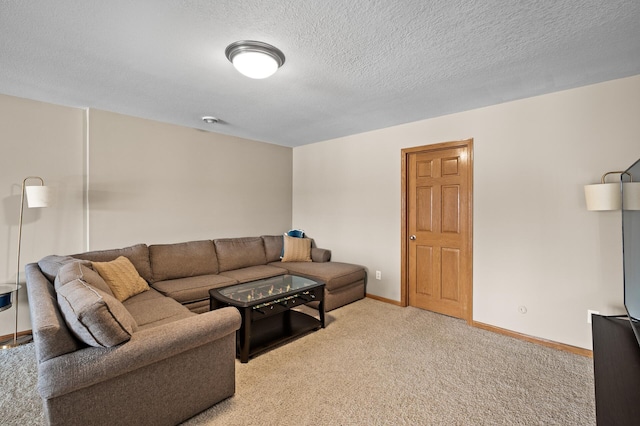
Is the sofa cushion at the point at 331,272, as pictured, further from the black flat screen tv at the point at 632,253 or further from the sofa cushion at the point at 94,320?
the black flat screen tv at the point at 632,253

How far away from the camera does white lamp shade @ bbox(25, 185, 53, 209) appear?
2.68 m

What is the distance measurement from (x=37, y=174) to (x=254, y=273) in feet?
8.16

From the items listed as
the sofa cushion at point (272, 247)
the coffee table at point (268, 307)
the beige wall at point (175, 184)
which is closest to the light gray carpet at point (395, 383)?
the coffee table at point (268, 307)

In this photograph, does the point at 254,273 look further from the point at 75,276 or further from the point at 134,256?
the point at 75,276

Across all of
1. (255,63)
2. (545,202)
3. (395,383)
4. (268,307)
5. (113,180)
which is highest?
(255,63)

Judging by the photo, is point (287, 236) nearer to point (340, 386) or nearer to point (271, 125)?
point (271, 125)

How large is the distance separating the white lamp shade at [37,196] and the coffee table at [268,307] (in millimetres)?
1721

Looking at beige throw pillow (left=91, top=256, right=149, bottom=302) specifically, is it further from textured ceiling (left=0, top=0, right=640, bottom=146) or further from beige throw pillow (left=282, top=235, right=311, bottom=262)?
beige throw pillow (left=282, top=235, right=311, bottom=262)

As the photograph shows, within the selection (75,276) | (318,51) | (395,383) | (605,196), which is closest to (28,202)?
(75,276)

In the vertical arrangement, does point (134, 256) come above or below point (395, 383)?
above

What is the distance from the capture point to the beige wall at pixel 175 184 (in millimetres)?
3359

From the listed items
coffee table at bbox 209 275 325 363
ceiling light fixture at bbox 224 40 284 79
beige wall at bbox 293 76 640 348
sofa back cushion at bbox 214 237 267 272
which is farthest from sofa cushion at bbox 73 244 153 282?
beige wall at bbox 293 76 640 348

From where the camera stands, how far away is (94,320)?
142cm

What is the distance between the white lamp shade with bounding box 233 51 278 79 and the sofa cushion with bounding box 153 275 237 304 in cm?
224
